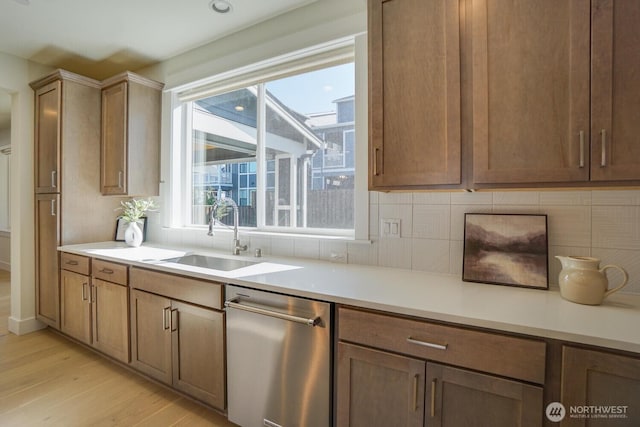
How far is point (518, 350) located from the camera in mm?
1033

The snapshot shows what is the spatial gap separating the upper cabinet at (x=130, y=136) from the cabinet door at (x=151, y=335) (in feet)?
3.95

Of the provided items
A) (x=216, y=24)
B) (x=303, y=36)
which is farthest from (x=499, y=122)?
(x=216, y=24)

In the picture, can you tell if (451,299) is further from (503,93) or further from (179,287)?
(179,287)

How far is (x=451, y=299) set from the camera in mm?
1291

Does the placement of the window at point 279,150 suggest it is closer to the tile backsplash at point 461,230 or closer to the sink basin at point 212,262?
the tile backsplash at point 461,230

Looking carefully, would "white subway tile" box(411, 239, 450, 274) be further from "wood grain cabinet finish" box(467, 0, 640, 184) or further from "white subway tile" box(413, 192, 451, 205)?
"wood grain cabinet finish" box(467, 0, 640, 184)

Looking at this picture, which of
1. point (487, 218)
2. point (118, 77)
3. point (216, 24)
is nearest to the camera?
point (487, 218)

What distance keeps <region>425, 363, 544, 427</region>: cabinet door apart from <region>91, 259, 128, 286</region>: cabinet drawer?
2.08 metres

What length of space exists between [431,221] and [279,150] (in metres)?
1.29

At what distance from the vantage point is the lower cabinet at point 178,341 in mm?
1745

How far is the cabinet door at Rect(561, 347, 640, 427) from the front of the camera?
3.01 ft

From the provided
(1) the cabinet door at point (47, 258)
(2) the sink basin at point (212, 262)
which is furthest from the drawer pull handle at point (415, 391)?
(1) the cabinet door at point (47, 258)

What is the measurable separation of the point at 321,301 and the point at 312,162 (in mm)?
1194

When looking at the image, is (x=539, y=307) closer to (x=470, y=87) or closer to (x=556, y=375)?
(x=556, y=375)
